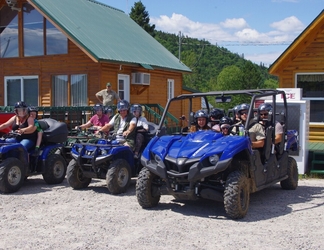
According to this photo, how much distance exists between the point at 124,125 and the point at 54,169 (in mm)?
1700

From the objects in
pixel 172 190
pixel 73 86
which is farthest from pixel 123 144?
pixel 73 86

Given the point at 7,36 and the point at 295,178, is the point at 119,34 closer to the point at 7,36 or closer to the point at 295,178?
the point at 7,36

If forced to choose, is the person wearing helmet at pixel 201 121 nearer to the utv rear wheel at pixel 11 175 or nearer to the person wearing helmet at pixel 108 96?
the utv rear wheel at pixel 11 175

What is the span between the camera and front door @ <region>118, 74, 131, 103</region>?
17.6m

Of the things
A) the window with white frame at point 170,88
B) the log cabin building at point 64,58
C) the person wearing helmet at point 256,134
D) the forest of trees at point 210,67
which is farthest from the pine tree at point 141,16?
the person wearing helmet at point 256,134

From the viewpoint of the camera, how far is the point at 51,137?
380 inches

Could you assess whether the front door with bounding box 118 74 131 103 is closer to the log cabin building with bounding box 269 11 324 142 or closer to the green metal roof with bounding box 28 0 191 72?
the green metal roof with bounding box 28 0 191 72

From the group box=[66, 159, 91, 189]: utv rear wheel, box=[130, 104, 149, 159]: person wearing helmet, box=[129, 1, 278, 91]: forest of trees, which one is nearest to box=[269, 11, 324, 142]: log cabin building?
box=[130, 104, 149, 159]: person wearing helmet

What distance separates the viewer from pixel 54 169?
9.41 metres

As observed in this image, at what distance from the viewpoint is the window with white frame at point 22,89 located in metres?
17.6

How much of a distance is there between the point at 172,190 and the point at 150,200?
0.53 m

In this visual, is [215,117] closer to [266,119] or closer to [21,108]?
[266,119]


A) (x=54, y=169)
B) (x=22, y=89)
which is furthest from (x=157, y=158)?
(x=22, y=89)

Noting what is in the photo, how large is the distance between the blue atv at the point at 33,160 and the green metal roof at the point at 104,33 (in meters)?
5.62
